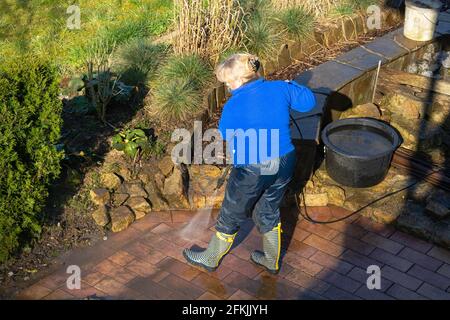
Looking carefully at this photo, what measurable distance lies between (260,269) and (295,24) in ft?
11.7

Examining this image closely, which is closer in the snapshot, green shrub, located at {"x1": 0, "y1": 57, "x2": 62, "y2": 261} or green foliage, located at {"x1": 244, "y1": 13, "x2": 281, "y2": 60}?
green shrub, located at {"x1": 0, "y1": 57, "x2": 62, "y2": 261}

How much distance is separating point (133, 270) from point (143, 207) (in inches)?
30.2

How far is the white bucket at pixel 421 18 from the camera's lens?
791 cm

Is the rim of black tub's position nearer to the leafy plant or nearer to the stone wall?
the stone wall

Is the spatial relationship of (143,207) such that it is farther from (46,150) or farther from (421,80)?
(421,80)

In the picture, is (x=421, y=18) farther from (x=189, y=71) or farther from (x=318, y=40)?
(x=189, y=71)

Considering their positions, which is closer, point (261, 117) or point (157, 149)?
point (261, 117)

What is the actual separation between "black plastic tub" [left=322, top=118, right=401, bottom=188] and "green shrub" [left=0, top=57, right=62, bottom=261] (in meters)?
2.46

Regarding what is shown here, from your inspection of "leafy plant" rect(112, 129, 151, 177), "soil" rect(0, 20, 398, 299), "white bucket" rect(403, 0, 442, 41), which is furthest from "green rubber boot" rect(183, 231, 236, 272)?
"white bucket" rect(403, 0, 442, 41)

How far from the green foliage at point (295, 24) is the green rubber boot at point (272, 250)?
10.9 feet

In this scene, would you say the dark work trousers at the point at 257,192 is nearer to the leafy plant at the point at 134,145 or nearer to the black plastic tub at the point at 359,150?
the black plastic tub at the point at 359,150

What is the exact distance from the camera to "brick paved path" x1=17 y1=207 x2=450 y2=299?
16.1 feet

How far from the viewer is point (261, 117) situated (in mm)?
4406

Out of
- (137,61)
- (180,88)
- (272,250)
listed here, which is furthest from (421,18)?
(272,250)
